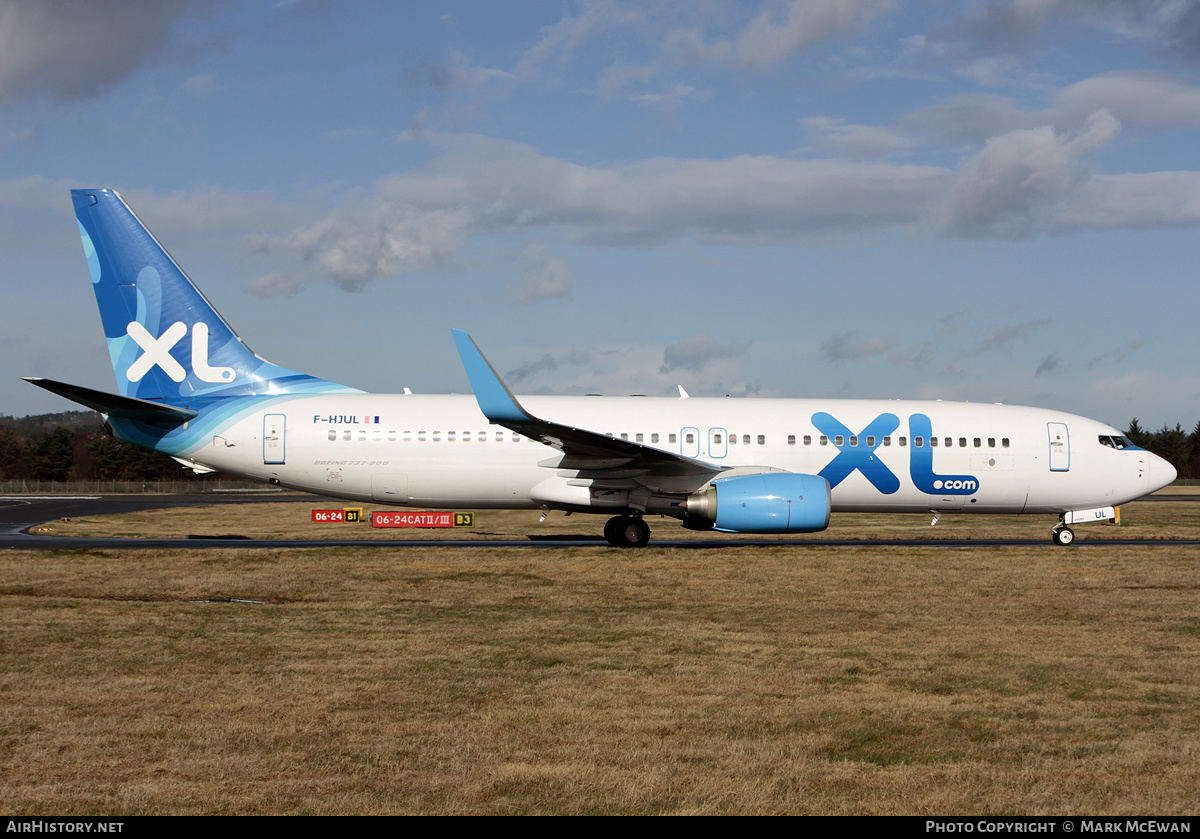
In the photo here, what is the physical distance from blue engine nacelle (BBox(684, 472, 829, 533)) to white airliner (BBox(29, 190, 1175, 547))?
2.07 ft

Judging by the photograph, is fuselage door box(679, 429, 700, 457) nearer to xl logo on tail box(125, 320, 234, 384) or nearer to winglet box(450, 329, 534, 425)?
winglet box(450, 329, 534, 425)

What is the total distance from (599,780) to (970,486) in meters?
20.6

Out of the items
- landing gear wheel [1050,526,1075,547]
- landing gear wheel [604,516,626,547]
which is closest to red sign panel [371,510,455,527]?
landing gear wheel [604,516,626,547]

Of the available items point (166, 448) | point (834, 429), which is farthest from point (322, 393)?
point (834, 429)

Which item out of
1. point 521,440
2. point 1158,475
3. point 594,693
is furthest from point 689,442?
point 594,693

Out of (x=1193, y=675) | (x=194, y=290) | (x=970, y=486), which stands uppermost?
(x=194, y=290)

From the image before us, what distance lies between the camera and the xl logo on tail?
946 inches

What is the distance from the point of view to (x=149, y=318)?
947 inches

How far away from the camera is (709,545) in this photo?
24797 mm

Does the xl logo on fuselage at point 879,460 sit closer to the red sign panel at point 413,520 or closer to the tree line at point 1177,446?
the red sign panel at point 413,520

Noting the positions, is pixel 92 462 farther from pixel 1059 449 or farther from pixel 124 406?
pixel 1059 449

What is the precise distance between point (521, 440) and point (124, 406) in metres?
9.11

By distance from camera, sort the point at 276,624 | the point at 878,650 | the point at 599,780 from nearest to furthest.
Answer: the point at 599,780 → the point at 878,650 → the point at 276,624
